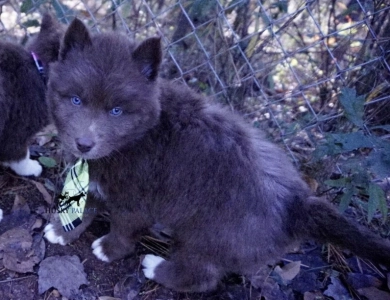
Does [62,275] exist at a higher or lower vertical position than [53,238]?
lower

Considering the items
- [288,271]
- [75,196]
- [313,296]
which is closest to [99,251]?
[75,196]

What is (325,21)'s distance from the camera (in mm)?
4785

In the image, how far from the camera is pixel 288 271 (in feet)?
10.8

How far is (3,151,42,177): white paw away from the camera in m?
3.48

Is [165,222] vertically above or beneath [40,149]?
beneath

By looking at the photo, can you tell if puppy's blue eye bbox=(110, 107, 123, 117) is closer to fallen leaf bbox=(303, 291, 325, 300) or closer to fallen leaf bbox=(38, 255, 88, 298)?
fallen leaf bbox=(38, 255, 88, 298)

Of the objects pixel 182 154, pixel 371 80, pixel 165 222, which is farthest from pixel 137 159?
pixel 371 80

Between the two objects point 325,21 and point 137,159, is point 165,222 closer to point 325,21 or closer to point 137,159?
point 137,159

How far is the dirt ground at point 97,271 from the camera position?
2926mm

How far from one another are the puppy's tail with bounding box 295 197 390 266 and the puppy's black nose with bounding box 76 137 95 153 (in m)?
1.19

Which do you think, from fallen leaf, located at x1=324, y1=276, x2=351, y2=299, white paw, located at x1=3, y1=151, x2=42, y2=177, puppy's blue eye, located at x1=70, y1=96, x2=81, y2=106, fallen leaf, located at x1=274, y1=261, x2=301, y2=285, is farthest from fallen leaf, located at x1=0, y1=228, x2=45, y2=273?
fallen leaf, located at x1=324, y1=276, x2=351, y2=299

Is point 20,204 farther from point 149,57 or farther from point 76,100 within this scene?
point 149,57

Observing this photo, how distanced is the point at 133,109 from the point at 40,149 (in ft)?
5.41

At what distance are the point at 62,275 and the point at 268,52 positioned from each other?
2491mm
